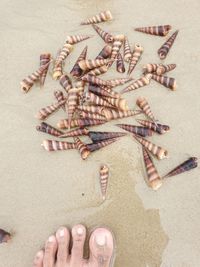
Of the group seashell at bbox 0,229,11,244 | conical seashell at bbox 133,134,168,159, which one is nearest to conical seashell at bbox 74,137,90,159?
conical seashell at bbox 133,134,168,159

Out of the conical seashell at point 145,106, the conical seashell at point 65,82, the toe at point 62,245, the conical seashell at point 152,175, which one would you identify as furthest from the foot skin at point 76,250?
the conical seashell at point 65,82

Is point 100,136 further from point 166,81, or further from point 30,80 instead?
point 30,80

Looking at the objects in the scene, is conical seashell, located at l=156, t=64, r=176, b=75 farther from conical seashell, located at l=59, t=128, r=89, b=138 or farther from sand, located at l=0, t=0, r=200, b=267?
conical seashell, located at l=59, t=128, r=89, b=138

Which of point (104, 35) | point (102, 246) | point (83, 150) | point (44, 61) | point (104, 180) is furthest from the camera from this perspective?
point (104, 35)

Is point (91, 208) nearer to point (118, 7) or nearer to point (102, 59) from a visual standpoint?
point (102, 59)

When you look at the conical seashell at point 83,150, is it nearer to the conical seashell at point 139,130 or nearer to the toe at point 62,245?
the conical seashell at point 139,130

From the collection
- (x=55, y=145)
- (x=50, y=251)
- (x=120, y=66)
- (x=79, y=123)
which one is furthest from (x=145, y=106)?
(x=50, y=251)
